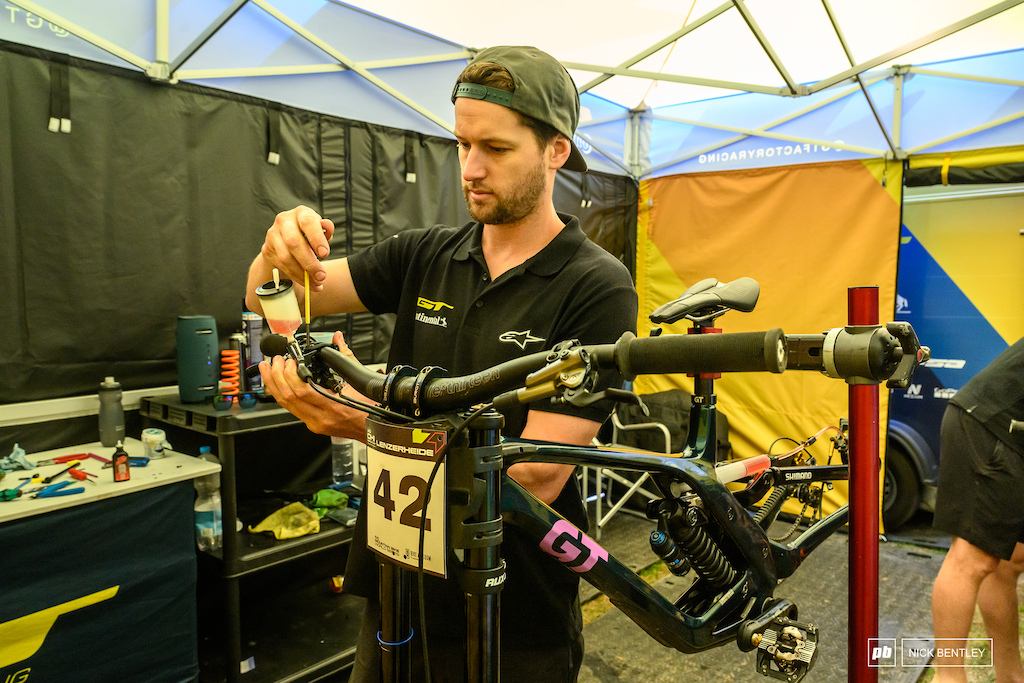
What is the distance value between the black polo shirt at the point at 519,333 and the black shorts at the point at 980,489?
1.91 metres

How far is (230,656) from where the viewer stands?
250 cm

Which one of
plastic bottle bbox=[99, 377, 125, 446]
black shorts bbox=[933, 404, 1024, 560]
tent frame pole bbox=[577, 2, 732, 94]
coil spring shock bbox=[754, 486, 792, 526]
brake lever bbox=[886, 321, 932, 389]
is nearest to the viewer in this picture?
brake lever bbox=[886, 321, 932, 389]

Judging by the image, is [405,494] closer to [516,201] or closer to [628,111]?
[516,201]

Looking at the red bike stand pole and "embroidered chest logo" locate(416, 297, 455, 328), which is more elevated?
"embroidered chest logo" locate(416, 297, 455, 328)

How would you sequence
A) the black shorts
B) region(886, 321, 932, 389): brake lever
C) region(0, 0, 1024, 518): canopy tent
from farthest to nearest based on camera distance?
region(0, 0, 1024, 518): canopy tent → the black shorts → region(886, 321, 932, 389): brake lever

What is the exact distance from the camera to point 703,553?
1524 mm

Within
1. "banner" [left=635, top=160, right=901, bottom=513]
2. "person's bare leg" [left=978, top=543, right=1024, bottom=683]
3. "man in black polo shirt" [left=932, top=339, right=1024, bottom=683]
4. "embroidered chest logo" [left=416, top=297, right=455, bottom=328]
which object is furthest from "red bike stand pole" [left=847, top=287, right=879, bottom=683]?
"banner" [left=635, top=160, right=901, bottom=513]

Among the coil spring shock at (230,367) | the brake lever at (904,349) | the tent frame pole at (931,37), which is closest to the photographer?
the brake lever at (904,349)

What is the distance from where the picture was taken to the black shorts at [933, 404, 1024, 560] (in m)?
2.32

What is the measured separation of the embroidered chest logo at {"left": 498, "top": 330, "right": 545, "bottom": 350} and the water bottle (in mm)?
2444

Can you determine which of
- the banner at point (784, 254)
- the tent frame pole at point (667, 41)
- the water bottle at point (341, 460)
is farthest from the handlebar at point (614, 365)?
the banner at point (784, 254)

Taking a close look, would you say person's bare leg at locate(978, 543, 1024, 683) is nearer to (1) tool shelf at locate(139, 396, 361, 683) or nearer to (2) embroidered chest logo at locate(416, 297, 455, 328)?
(2) embroidered chest logo at locate(416, 297, 455, 328)

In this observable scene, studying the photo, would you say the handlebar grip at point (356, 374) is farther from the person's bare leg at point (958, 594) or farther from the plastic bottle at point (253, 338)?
the person's bare leg at point (958, 594)

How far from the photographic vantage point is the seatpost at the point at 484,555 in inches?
31.6
